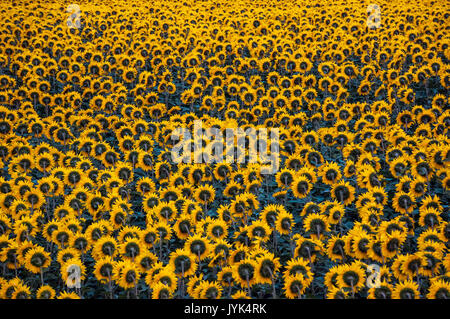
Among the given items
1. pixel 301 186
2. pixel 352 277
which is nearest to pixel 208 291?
pixel 352 277

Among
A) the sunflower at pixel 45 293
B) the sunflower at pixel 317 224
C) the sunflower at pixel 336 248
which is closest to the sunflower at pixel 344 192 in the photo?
the sunflower at pixel 317 224

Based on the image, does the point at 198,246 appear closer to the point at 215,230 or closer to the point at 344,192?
the point at 215,230

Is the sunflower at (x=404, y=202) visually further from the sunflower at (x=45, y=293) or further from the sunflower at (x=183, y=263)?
the sunflower at (x=45, y=293)

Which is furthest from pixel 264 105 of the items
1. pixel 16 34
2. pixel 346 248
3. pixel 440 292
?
pixel 16 34

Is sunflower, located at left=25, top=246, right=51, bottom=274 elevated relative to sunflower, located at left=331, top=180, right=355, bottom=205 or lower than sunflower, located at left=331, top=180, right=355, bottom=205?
lower

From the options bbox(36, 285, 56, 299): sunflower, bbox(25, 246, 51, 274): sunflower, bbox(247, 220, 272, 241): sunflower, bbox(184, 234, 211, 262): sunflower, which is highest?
bbox(247, 220, 272, 241): sunflower

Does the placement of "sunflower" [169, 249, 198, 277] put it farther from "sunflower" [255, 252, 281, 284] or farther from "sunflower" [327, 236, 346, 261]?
"sunflower" [327, 236, 346, 261]

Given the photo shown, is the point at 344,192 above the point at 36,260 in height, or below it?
above

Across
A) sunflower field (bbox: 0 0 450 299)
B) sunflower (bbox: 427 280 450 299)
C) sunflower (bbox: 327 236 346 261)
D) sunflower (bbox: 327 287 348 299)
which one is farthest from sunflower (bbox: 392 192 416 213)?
sunflower (bbox: 327 287 348 299)

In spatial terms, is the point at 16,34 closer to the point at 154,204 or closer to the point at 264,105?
the point at 264,105
